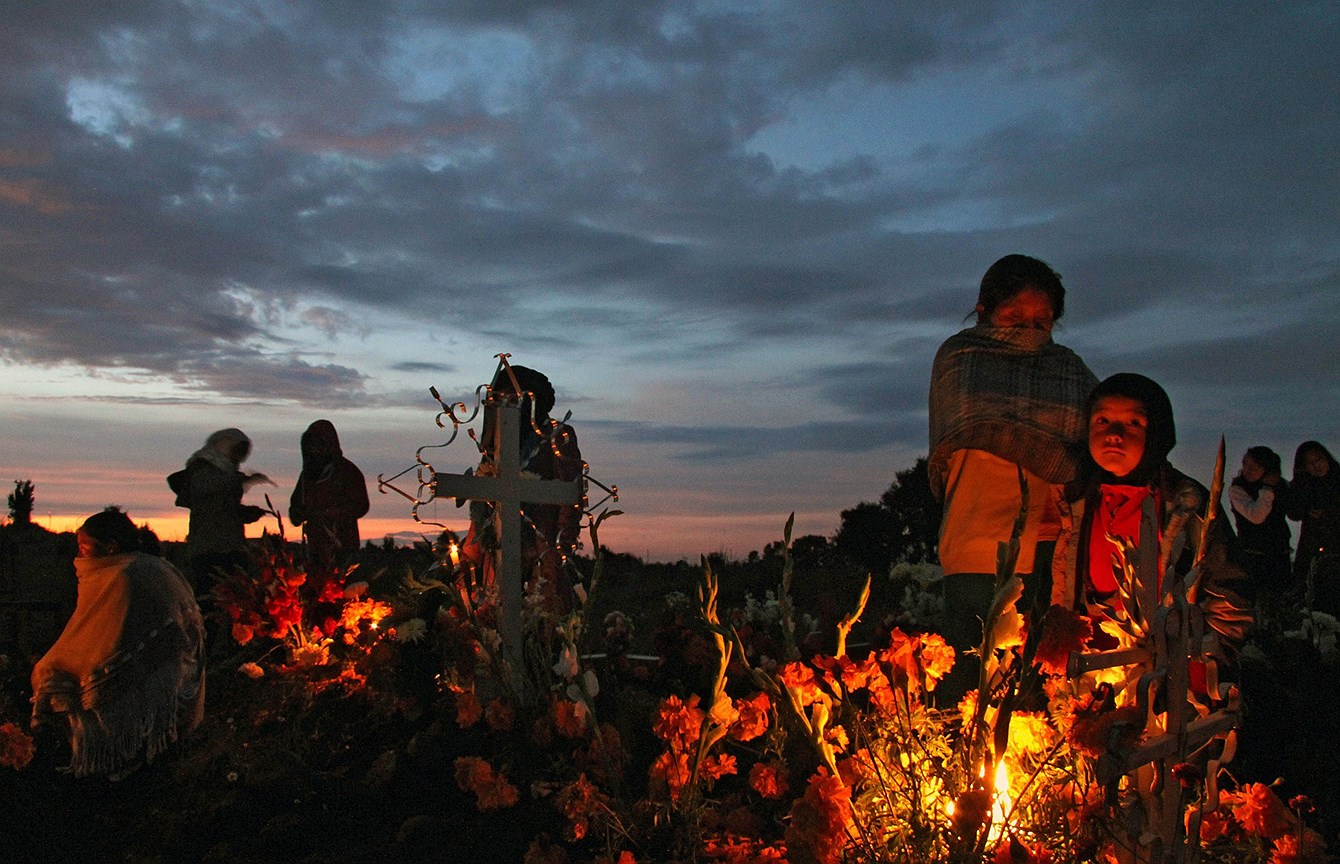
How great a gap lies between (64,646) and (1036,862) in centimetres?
512

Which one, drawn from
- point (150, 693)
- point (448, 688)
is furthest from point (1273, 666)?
point (150, 693)

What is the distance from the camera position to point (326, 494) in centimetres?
834

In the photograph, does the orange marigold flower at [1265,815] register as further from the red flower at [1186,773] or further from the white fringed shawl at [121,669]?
the white fringed shawl at [121,669]

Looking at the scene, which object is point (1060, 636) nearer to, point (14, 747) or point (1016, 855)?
point (1016, 855)

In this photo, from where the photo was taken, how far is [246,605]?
620cm

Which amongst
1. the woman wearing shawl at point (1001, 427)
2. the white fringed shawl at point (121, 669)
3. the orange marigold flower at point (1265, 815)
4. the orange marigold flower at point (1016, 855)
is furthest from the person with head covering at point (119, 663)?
the orange marigold flower at point (1265, 815)

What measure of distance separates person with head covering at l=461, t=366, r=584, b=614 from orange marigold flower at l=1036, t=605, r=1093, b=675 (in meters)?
3.59

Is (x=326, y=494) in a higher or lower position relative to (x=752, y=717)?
higher

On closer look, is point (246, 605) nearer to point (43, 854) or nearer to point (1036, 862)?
point (43, 854)

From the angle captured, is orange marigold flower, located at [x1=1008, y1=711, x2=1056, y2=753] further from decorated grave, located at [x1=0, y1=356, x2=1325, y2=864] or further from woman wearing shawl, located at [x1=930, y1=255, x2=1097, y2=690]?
woman wearing shawl, located at [x1=930, y1=255, x2=1097, y2=690]

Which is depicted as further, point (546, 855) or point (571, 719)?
point (571, 719)

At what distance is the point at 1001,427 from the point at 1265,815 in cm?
146

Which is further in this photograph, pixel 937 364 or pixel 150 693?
pixel 150 693

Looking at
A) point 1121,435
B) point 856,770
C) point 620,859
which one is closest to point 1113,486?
point 1121,435
